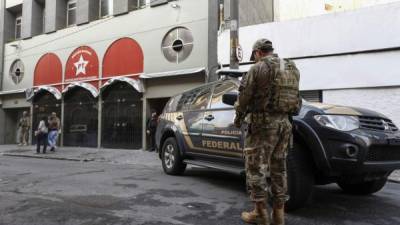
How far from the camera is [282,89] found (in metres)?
4.27

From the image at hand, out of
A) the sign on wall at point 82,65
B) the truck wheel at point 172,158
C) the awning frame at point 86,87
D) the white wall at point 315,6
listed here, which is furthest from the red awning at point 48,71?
the truck wheel at point 172,158

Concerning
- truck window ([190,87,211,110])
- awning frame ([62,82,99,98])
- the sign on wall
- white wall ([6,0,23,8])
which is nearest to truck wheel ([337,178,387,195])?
truck window ([190,87,211,110])

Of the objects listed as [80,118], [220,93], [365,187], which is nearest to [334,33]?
[220,93]

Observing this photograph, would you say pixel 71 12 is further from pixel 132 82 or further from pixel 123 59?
pixel 132 82

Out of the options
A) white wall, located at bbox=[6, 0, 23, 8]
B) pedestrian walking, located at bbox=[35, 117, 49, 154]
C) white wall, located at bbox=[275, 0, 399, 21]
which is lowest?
pedestrian walking, located at bbox=[35, 117, 49, 154]

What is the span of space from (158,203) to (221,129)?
1549 millimetres

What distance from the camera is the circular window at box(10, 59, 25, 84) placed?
23219mm

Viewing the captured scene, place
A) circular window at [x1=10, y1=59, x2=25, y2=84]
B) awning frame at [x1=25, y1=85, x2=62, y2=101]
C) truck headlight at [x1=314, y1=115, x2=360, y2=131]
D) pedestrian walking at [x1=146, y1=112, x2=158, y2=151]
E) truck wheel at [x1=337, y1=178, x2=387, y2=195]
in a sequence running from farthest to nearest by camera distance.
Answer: circular window at [x1=10, y1=59, x2=25, y2=84], awning frame at [x1=25, y1=85, x2=62, y2=101], pedestrian walking at [x1=146, y1=112, x2=158, y2=151], truck wheel at [x1=337, y1=178, x2=387, y2=195], truck headlight at [x1=314, y1=115, x2=360, y2=131]

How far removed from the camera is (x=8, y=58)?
24.1m

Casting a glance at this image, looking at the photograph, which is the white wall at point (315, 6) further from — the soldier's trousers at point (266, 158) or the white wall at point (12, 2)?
the white wall at point (12, 2)

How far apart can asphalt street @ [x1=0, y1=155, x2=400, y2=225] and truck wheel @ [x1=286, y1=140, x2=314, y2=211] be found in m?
0.18

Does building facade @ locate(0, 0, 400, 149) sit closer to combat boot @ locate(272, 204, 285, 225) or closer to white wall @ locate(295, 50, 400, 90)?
white wall @ locate(295, 50, 400, 90)

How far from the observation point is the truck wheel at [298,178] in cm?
483

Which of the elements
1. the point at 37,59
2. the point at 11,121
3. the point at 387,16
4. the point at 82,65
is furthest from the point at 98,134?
the point at 387,16
